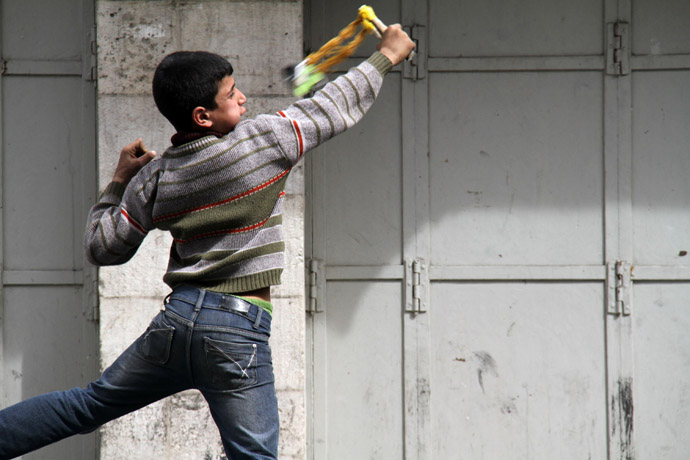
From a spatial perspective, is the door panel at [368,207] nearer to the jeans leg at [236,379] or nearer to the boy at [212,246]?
the boy at [212,246]

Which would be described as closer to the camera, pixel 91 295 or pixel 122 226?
pixel 122 226

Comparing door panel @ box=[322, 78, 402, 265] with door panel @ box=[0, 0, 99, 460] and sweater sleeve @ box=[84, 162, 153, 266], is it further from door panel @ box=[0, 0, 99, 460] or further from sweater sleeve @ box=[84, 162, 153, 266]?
sweater sleeve @ box=[84, 162, 153, 266]

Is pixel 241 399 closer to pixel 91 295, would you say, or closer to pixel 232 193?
pixel 232 193

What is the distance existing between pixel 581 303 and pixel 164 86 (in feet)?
8.43

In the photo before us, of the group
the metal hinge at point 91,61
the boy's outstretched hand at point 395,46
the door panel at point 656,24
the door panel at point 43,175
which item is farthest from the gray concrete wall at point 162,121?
the door panel at point 656,24

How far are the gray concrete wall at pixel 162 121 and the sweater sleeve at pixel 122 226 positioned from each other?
1.11 meters

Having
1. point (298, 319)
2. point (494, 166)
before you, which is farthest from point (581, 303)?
point (298, 319)

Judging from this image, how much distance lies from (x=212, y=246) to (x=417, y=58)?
2.02 meters

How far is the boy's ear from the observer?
97.7 inches

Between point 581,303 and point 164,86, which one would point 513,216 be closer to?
point 581,303


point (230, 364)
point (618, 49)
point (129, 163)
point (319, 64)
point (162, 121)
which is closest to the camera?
point (230, 364)

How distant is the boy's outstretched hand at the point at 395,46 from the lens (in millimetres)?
2660

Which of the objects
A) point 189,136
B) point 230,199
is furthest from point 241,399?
point 189,136

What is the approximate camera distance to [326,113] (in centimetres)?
252
